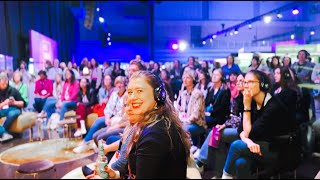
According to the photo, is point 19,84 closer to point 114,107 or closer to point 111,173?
point 111,173

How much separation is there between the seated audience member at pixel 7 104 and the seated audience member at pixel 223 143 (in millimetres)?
1577

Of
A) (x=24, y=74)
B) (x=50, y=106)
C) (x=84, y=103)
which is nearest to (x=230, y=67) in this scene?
(x=84, y=103)

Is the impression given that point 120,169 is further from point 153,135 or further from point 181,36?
point 181,36

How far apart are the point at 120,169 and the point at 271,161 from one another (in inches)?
51.5

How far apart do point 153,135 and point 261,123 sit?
4.50 ft

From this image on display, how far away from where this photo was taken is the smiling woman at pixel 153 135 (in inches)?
36.9

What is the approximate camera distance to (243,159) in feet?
7.46

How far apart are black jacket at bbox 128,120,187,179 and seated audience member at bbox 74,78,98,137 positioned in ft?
9.92

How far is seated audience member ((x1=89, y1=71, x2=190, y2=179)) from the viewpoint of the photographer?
3.07 ft

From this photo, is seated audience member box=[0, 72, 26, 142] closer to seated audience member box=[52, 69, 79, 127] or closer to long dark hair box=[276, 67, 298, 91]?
long dark hair box=[276, 67, 298, 91]

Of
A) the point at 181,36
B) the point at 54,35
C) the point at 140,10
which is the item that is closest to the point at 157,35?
the point at 181,36

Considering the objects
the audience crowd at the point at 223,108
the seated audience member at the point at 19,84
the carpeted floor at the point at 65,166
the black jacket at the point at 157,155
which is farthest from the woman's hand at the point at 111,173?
the seated audience member at the point at 19,84

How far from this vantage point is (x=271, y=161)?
219 centimetres

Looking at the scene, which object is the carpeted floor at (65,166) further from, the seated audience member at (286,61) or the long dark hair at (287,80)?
the seated audience member at (286,61)
